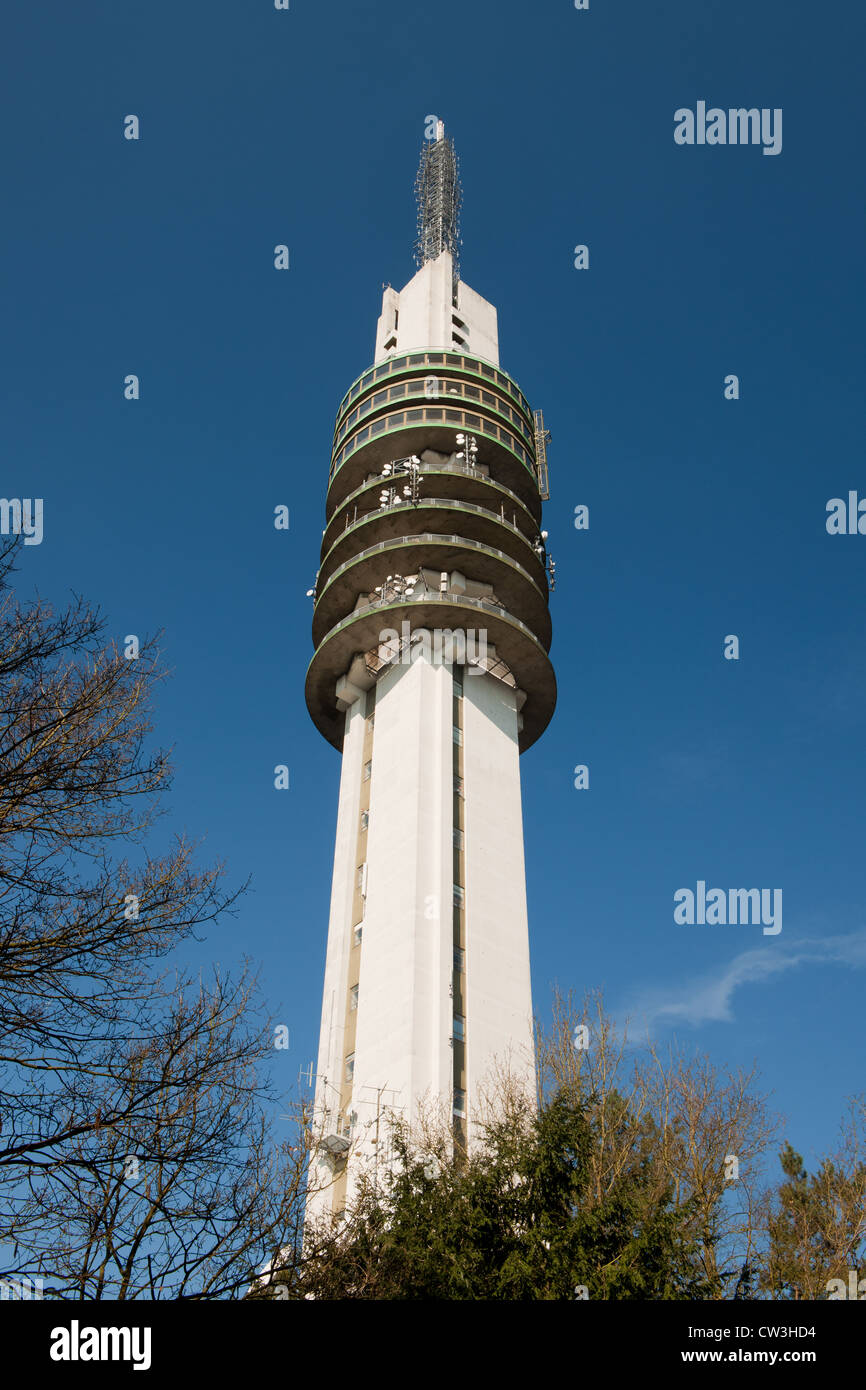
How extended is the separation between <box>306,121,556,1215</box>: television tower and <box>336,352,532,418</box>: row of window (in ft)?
0.38

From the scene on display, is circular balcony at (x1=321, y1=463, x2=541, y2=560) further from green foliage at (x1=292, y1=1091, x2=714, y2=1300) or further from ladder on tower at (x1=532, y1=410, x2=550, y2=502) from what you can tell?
green foliage at (x1=292, y1=1091, x2=714, y2=1300)

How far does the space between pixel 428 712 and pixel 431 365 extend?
2109cm

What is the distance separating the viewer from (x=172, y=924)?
15.4 meters

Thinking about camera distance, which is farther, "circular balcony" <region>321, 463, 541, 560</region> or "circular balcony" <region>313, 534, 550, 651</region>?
"circular balcony" <region>321, 463, 541, 560</region>

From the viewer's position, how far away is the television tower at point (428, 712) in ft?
132

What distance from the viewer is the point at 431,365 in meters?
57.6

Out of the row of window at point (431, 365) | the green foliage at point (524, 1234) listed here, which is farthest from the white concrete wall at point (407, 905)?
the row of window at point (431, 365)

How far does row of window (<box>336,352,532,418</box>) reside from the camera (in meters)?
57.9

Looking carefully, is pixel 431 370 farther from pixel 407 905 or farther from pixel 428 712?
pixel 407 905

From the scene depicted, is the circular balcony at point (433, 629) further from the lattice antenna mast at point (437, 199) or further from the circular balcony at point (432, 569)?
the lattice antenna mast at point (437, 199)

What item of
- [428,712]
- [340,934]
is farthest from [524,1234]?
[428,712]

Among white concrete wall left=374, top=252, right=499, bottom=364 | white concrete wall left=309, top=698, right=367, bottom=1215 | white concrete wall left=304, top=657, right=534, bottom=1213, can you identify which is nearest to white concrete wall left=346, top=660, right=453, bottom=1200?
white concrete wall left=304, top=657, right=534, bottom=1213

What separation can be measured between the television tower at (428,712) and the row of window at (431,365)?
115mm

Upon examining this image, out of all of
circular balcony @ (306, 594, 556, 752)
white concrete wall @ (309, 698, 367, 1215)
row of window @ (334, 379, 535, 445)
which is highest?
row of window @ (334, 379, 535, 445)
